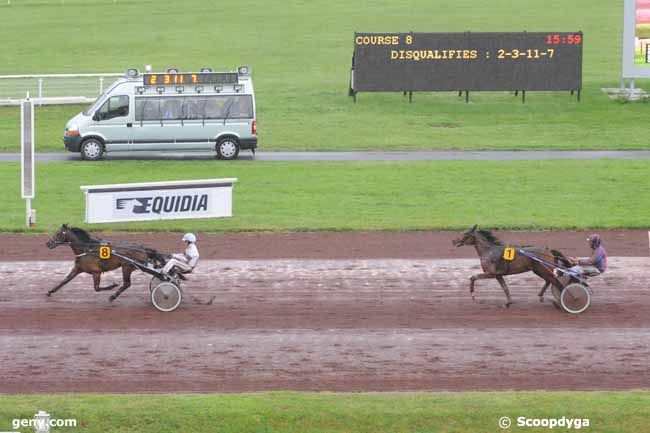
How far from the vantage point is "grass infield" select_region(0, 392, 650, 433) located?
13.5 metres

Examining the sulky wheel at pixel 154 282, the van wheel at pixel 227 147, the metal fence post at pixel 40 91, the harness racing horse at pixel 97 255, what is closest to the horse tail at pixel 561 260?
the harness racing horse at pixel 97 255

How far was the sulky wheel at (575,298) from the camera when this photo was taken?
18406mm

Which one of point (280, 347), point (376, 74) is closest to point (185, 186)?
point (280, 347)

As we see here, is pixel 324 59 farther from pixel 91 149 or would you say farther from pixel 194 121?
pixel 91 149

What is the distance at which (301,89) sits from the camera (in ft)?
162

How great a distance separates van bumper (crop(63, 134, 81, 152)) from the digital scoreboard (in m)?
12.8

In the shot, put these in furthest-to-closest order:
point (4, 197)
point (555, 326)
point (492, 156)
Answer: point (492, 156) < point (4, 197) < point (555, 326)

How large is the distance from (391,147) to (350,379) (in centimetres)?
2315

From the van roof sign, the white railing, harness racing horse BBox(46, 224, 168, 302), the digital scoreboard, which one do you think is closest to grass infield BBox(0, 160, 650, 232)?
the van roof sign

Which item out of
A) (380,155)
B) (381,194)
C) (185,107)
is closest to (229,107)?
(185,107)

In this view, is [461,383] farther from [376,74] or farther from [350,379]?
[376,74]

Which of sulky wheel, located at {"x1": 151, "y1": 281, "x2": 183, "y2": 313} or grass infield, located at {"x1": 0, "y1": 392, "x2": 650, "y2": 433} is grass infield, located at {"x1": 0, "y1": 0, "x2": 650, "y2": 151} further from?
grass infield, located at {"x1": 0, "y1": 392, "x2": 650, "y2": 433}

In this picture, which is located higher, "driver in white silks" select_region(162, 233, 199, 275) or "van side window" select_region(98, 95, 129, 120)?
"van side window" select_region(98, 95, 129, 120)

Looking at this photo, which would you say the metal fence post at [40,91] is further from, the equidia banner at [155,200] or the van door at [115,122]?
the equidia banner at [155,200]
